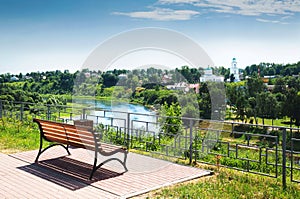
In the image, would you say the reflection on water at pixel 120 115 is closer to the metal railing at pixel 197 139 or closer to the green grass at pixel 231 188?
the metal railing at pixel 197 139

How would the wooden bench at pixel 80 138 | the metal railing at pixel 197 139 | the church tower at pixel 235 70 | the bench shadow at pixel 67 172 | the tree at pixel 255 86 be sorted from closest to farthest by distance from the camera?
the bench shadow at pixel 67 172 < the wooden bench at pixel 80 138 < the metal railing at pixel 197 139 < the tree at pixel 255 86 < the church tower at pixel 235 70

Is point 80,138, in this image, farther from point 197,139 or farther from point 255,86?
point 255,86

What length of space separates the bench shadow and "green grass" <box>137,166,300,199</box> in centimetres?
83

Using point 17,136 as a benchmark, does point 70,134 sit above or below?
above

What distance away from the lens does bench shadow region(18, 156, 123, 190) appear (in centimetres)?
398

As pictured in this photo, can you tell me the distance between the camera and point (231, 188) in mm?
3895

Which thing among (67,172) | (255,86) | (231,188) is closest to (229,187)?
(231,188)

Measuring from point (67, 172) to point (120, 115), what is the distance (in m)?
2.57

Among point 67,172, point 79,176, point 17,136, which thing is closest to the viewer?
point 79,176

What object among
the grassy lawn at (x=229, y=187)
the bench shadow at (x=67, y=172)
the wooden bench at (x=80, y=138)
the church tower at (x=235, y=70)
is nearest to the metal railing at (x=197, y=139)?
the grassy lawn at (x=229, y=187)

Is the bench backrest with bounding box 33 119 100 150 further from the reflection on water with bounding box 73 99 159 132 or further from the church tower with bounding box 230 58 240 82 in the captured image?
the church tower with bounding box 230 58 240 82

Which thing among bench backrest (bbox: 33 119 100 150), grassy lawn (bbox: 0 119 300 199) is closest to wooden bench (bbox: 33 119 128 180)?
bench backrest (bbox: 33 119 100 150)

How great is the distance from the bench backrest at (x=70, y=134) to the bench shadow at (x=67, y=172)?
35cm

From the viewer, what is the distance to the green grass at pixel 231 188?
143 inches
